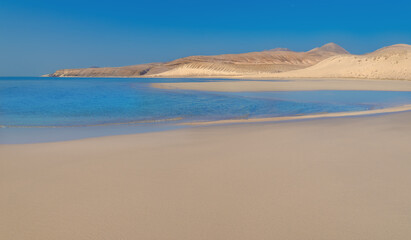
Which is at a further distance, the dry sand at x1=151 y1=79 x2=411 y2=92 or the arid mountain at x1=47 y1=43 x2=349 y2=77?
the arid mountain at x1=47 y1=43 x2=349 y2=77

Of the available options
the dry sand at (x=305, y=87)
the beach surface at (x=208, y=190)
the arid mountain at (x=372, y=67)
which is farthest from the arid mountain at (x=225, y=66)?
the beach surface at (x=208, y=190)

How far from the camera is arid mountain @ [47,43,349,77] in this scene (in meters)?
90.3

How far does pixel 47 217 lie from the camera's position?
2.24 metres

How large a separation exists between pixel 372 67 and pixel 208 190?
43.0 meters

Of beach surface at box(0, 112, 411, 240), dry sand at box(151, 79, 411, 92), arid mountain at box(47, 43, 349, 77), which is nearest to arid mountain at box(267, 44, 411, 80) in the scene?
dry sand at box(151, 79, 411, 92)

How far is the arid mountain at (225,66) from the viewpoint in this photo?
296 feet

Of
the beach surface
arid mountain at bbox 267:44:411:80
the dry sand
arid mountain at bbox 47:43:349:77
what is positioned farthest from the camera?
arid mountain at bbox 47:43:349:77

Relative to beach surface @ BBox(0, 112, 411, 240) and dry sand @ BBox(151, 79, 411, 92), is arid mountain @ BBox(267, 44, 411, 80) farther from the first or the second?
beach surface @ BBox(0, 112, 411, 240)

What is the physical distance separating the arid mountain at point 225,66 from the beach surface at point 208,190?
2999 inches

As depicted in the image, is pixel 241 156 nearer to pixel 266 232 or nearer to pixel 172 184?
pixel 172 184

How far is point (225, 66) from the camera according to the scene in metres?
90.6

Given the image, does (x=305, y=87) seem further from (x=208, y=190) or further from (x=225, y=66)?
(x=225, y=66)

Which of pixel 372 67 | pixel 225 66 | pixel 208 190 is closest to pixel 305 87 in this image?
pixel 372 67

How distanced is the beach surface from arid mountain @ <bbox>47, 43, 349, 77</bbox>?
7618 cm
